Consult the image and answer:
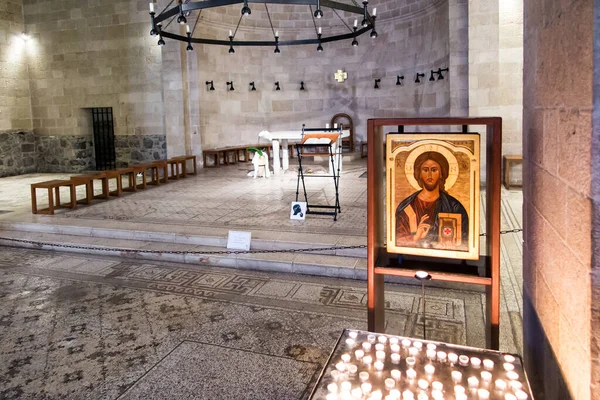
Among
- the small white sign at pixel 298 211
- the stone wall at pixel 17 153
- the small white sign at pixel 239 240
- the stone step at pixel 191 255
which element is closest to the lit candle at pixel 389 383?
the stone step at pixel 191 255

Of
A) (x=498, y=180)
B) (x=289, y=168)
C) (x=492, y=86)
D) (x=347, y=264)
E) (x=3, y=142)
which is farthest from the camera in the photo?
(x=3, y=142)

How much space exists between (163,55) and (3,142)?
14.9 feet

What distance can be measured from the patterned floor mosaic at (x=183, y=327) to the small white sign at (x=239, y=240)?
0.34 m

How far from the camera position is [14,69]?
1205 centimetres

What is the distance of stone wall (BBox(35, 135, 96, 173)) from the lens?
40.3ft

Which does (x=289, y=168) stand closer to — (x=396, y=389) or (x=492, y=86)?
(x=492, y=86)

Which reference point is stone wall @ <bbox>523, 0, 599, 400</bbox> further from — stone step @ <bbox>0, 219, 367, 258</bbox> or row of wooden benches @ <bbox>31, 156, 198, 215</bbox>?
row of wooden benches @ <bbox>31, 156, 198, 215</bbox>

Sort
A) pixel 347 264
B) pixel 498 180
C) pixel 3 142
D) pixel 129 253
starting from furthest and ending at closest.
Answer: pixel 3 142 → pixel 129 253 → pixel 347 264 → pixel 498 180

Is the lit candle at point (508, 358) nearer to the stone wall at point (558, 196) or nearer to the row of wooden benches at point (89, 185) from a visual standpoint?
the stone wall at point (558, 196)

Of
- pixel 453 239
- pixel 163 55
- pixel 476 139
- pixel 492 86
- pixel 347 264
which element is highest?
pixel 163 55

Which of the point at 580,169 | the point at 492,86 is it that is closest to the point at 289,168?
the point at 492,86

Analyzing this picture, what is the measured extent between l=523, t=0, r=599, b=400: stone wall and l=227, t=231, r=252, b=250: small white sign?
10.1 feet

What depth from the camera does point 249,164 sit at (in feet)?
38.7

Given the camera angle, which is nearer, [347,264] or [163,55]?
[347,264]
